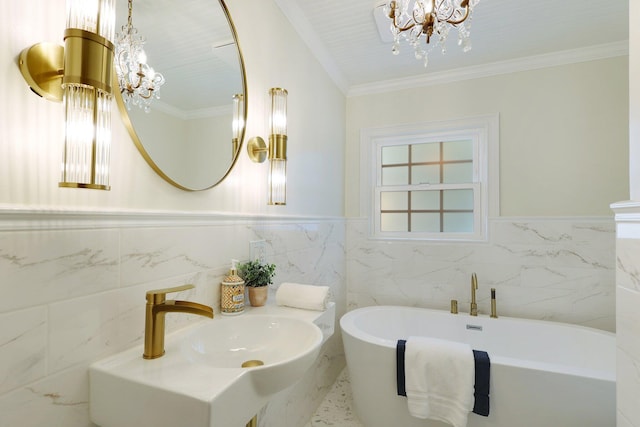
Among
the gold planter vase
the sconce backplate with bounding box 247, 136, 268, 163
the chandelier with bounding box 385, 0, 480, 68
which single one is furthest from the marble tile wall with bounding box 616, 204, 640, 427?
the sconce backplate with bounding box 247, 136, 268, 163

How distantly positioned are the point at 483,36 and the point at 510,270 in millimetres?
1842

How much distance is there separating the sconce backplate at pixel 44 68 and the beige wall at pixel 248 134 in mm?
17

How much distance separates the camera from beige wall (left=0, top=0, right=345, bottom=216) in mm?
697

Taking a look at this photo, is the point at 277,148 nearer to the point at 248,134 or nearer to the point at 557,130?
the point at 248,134

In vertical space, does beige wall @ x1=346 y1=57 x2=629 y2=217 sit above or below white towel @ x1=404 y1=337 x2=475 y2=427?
above

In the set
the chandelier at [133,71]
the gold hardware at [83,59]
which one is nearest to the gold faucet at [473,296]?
the chandelier at [133,71]

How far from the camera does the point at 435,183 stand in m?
2.91

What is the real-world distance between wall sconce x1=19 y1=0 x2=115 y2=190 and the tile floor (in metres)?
2.10

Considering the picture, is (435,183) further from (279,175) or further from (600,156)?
(279,175)

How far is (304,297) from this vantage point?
1372mm

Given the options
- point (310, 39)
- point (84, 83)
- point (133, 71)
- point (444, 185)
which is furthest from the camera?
point (444, 185)

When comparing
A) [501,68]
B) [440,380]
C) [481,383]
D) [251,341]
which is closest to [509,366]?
[481,383]

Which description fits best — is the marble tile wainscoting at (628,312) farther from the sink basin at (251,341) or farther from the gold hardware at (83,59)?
the gold hardware at (83,59)

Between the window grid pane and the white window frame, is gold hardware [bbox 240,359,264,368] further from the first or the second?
the window grid pane
